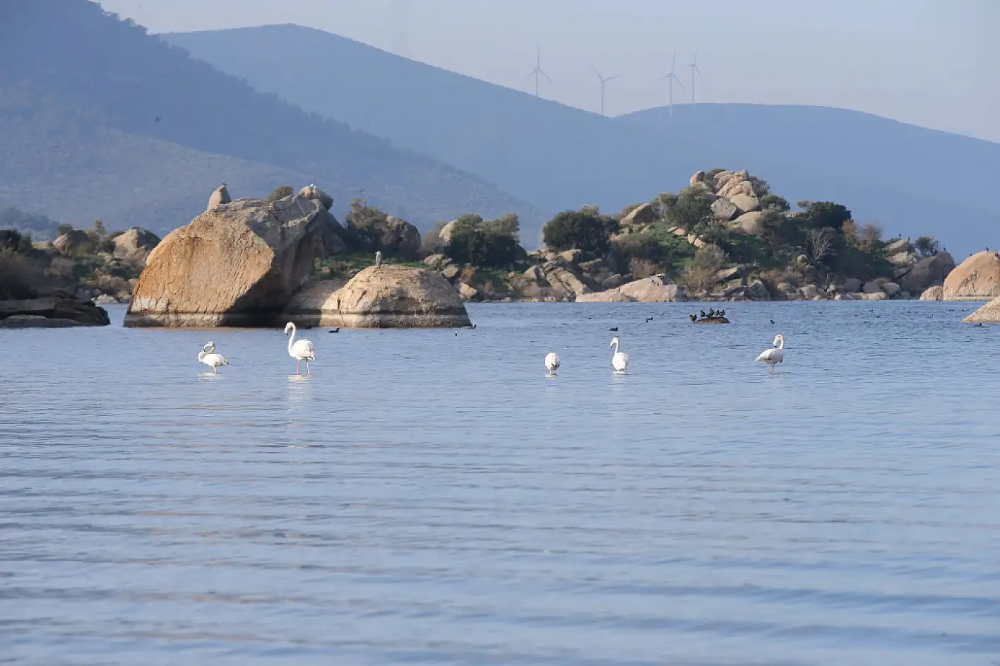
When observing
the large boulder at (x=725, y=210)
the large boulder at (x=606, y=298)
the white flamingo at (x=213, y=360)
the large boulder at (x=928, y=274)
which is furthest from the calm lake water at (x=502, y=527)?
the large boulder at (x=725, y=210)

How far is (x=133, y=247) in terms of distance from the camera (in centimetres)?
11550

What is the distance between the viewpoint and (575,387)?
1111 inches

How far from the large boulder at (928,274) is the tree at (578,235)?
2834 centimetres

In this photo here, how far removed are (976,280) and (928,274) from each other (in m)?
22.1

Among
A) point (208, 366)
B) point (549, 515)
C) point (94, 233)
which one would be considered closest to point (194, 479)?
point (549, 515)

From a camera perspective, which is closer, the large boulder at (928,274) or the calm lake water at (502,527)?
the calm lake water at (502,527)

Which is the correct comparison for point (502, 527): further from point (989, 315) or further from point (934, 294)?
point (934, 294)

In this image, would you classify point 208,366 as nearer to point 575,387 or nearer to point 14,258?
point 575,387

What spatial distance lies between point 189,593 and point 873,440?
10.7m

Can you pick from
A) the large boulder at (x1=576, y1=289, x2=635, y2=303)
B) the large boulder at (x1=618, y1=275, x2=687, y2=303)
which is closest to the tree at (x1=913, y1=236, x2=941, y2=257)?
the large boulder at (x1=618, y1=275, x2=687, y2=303)

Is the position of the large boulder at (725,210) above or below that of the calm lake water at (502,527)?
above

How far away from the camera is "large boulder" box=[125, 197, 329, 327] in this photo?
183 ft

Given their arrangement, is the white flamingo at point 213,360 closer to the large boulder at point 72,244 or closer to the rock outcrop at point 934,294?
the large boulder at point 72,244

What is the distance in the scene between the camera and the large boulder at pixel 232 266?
5578 cm
